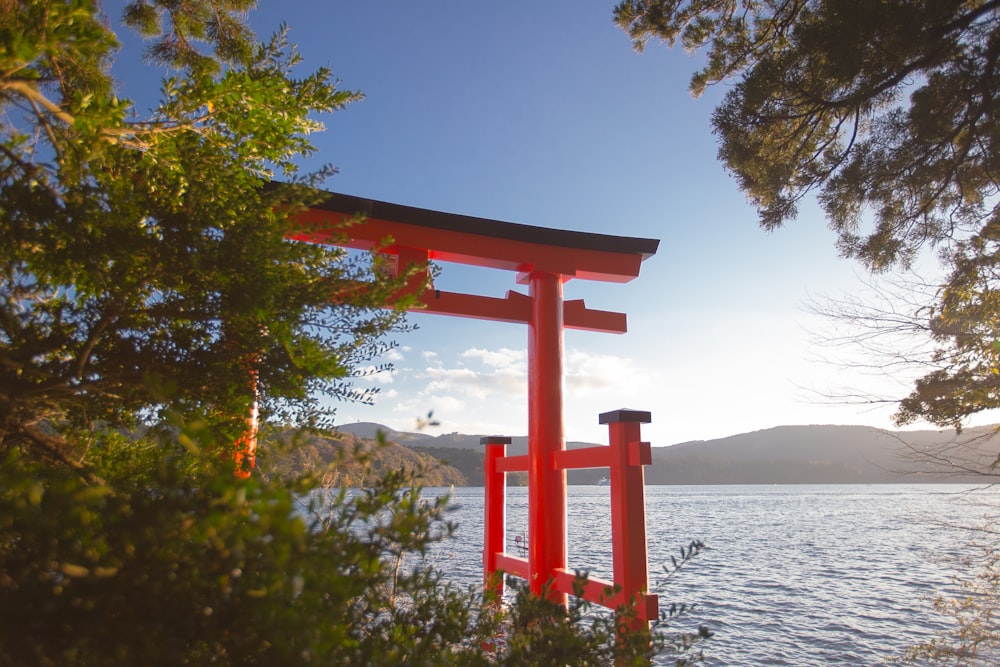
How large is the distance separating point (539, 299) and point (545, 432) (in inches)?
47.6

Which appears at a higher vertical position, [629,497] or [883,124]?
[883,124]

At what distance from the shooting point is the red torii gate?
4.61 meters

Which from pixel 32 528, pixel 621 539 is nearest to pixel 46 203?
pixel 32 528

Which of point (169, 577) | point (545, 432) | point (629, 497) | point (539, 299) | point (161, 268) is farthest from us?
point (539, 299)

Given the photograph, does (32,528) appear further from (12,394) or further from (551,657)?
(551,657)

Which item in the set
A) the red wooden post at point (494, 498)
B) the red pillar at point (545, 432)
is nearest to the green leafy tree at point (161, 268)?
the red pillar at point (545, 432)

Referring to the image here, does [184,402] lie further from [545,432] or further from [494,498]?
[494,498]

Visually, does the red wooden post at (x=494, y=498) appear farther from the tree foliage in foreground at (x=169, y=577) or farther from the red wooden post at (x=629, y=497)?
the tree foliage in foreground at (x=169, y=577)

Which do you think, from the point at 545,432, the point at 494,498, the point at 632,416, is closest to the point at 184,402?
the point at 632,416

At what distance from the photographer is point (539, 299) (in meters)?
5.38

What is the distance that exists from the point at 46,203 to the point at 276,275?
66cm

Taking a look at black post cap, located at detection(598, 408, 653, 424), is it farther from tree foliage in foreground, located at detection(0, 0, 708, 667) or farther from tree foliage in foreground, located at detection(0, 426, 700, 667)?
tree foliage in foreground, located at detection(0, 426, 700, 667)

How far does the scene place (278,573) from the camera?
1.00 metres

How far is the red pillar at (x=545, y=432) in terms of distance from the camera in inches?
194
